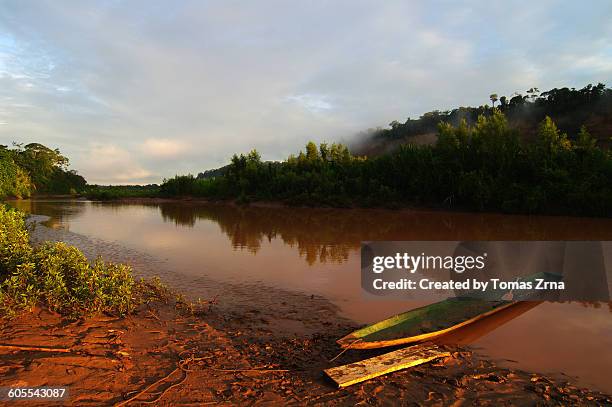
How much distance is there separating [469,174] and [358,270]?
1967 cm

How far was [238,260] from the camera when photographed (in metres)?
9.93

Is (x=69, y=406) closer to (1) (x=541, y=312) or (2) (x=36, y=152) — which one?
(1) (x=541, y=312)

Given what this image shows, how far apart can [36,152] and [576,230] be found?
2908 inches

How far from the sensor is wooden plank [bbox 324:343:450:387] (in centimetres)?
349

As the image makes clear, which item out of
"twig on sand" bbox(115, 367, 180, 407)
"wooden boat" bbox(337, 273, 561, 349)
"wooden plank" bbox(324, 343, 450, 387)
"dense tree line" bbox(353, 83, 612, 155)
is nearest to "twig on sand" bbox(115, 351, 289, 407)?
"twig on sand" bbox(115, 367, 180, 407)

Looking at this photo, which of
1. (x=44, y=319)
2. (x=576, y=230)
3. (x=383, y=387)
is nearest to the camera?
(x=383, y=387)

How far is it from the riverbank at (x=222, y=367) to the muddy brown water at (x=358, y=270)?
2.27 ft

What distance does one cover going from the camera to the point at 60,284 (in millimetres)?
4648

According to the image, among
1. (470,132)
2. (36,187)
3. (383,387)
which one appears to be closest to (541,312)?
(383,387)

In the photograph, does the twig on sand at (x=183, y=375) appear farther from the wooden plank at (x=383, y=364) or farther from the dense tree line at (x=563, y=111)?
the dense tree line at (x=563, y=111)

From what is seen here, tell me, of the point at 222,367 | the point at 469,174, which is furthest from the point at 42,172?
the point at 222,367

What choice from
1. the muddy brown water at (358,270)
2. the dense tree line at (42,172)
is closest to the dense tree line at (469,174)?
the muddy brown water at (358,270)

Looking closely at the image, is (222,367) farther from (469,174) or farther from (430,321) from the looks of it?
(469,174)

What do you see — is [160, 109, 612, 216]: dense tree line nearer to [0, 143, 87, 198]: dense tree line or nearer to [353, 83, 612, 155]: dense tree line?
[353, 83, 612, 155]: dense tree line
